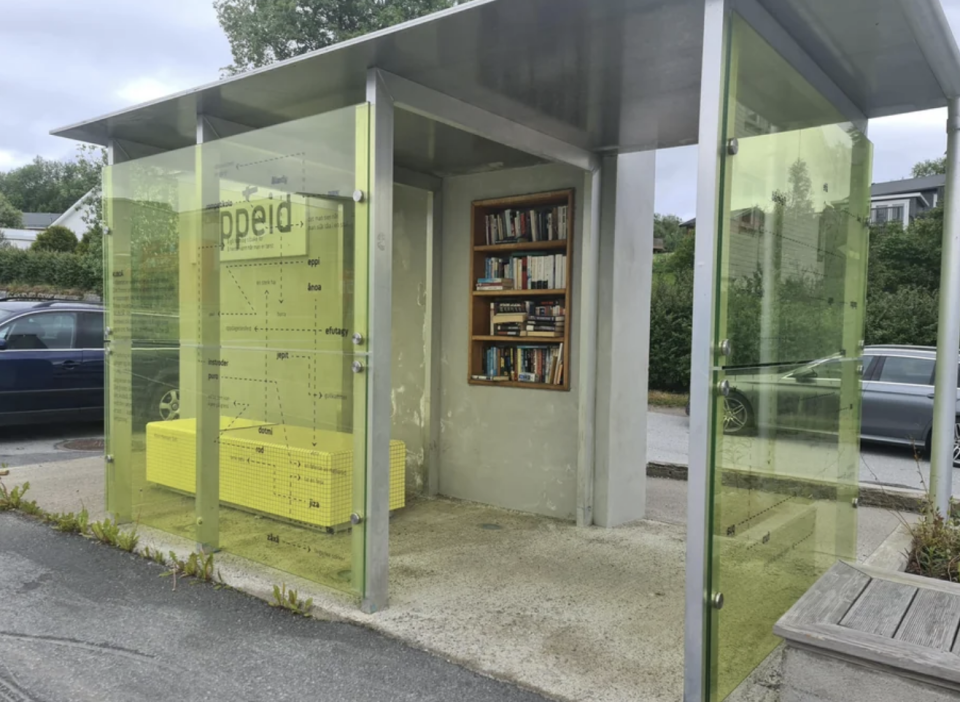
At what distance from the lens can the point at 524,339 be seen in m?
6.11

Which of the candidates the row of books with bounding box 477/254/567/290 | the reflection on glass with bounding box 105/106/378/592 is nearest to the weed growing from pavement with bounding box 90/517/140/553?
the reflection on glass with bounding box 105/106/378/592

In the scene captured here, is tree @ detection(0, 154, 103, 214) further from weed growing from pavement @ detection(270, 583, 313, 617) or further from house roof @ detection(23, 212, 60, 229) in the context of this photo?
weed growing from pavement @ detection(270, 583, 313, 617)

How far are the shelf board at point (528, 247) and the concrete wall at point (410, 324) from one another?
0.58m

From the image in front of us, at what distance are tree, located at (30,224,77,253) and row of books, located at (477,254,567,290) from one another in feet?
92.3

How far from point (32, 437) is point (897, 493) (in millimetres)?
9810

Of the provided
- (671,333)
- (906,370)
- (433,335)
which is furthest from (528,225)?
(671,333)

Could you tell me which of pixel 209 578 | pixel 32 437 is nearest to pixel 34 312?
pixel 32 437

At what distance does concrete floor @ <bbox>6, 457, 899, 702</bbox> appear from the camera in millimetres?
3275

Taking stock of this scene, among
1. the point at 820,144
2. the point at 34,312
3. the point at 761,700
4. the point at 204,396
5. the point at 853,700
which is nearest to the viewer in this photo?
the point at 853,700

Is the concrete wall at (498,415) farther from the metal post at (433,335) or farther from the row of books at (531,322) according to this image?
the row of books at (531,322)

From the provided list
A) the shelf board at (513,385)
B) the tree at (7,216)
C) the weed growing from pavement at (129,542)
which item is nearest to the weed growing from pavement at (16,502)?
the weed growing from pavement at (129,542)

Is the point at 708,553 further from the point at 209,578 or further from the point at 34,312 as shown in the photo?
the point at 34,312

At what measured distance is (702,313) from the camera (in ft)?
8.90

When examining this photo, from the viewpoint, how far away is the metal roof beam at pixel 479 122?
3898 millimetres
